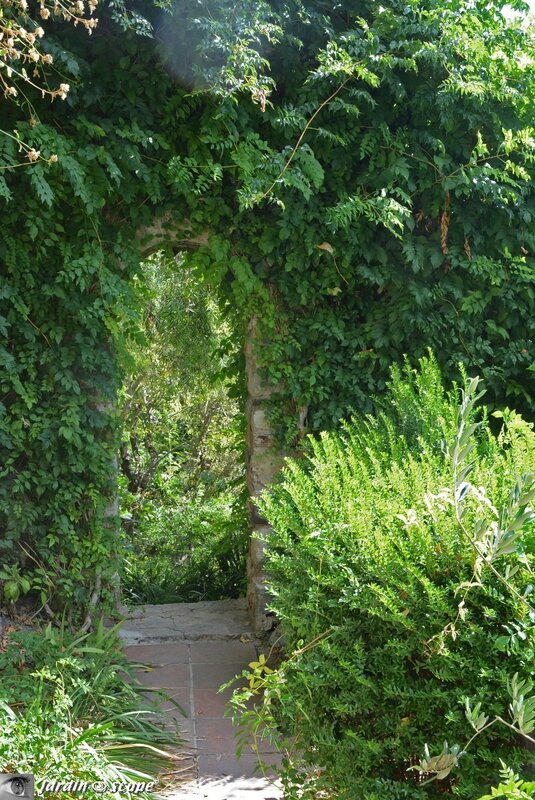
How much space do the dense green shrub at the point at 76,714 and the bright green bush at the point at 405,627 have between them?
0.87 metres

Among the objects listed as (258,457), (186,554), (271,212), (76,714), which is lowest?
(76,714)

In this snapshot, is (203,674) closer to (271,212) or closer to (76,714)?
(76,714)

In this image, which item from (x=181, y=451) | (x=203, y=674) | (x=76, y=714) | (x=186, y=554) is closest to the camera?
(x=76, y=714)

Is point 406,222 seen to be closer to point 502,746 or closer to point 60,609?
point 60,609

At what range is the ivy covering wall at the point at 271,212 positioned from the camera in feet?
13.5

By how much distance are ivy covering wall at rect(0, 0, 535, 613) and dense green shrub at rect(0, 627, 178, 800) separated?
1.57 ft

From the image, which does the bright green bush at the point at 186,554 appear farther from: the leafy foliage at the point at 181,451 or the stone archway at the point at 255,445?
the stone archway at the point at 255,445

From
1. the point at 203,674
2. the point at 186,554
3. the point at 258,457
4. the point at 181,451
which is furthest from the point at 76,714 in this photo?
the point at 181,451

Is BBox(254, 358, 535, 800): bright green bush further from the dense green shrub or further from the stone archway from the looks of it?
the stone archway

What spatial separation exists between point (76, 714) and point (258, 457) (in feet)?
6.31

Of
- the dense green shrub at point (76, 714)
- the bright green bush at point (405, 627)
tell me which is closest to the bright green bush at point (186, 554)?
the dense green shrub at point (76, 714)

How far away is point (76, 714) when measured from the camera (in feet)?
11.6

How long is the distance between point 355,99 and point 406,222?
72cm

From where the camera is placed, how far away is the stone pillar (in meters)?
4.93
